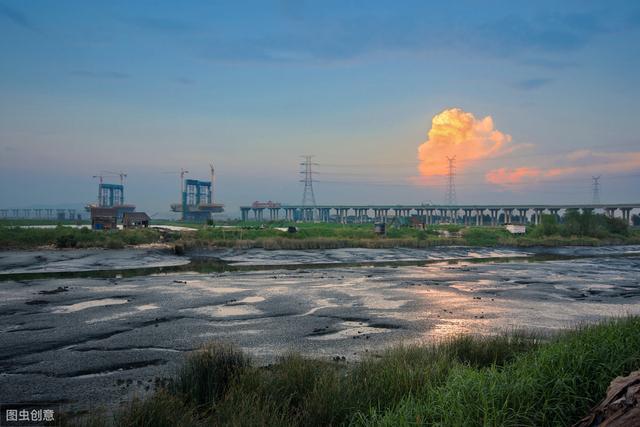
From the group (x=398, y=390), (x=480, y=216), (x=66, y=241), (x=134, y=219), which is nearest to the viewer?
(x=398, y=390)

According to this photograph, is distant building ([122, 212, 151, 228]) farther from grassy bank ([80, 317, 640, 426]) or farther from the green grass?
grassy bank ([80, 317, 640, 426])

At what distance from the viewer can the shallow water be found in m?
10.4

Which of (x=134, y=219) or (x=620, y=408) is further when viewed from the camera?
(x=134, y=219)

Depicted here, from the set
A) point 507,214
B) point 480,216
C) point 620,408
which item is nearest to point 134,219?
point 620,408

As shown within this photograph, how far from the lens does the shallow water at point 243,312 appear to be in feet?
34.3

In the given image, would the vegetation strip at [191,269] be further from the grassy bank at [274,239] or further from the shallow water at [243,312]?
the grassy bank at [274,239]

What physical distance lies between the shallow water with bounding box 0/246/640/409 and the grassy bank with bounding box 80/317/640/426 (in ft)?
6.53

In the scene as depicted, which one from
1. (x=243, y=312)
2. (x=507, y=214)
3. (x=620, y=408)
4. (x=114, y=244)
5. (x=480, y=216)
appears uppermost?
(x=507, y=214)

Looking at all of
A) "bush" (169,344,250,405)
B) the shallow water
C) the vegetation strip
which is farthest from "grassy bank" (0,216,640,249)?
"bush" (169,344,250,405)

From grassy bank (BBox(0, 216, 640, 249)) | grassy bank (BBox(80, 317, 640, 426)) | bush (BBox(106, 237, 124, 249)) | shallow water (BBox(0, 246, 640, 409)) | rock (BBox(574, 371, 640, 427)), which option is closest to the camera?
rock (BBox(574, 371, 640, 427))

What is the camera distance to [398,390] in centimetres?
720

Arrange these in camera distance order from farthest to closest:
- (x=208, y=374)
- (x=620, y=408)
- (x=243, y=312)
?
(x=243, y=312)
(x=208, y=374)
(x=620, y=408)

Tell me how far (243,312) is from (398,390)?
35.2ft

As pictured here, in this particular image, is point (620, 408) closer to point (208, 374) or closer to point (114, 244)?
point (208, 374)
